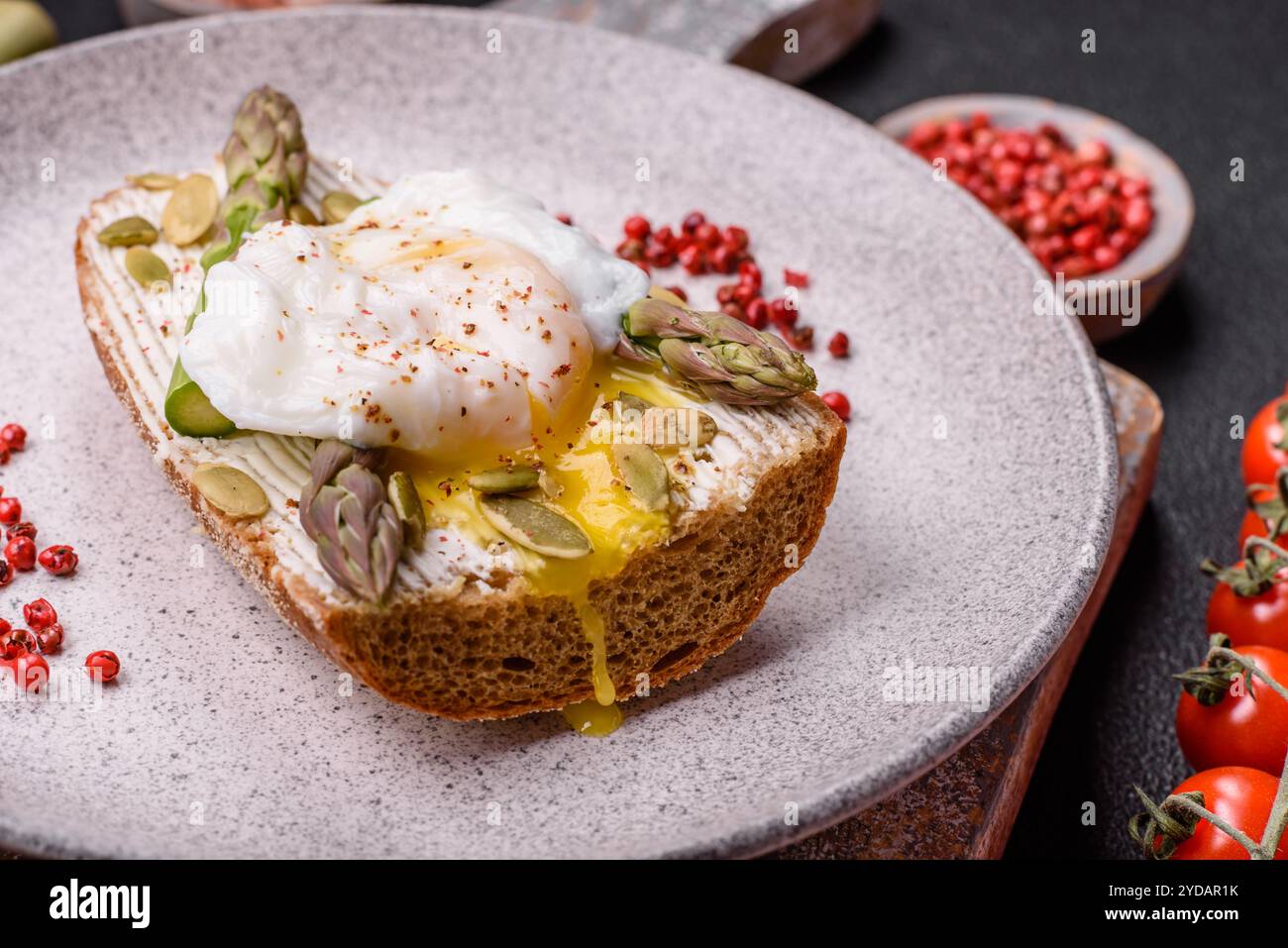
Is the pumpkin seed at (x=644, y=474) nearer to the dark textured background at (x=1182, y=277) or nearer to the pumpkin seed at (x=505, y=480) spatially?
the pumpkin seed at (x=505, y=480)

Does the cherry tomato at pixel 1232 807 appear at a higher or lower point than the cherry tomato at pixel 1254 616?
lower

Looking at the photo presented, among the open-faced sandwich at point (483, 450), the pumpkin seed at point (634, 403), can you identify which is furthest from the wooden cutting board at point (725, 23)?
the pumpkin seed at point (634, 403)

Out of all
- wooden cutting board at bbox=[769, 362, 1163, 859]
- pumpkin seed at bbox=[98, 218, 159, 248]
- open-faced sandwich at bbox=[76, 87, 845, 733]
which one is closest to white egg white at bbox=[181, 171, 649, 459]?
open-faced sandwich at bbox=[76, 87, 845, 733]

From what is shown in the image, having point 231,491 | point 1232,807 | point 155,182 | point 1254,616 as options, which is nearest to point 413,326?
point 231,491

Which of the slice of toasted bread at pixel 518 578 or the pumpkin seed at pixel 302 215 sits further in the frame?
the pumpkin seed at pixel 302 215

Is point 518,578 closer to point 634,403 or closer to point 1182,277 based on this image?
point 634,403

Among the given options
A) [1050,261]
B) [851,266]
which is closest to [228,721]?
[851,266]

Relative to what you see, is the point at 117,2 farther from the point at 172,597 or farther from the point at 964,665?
the point at 964,665
